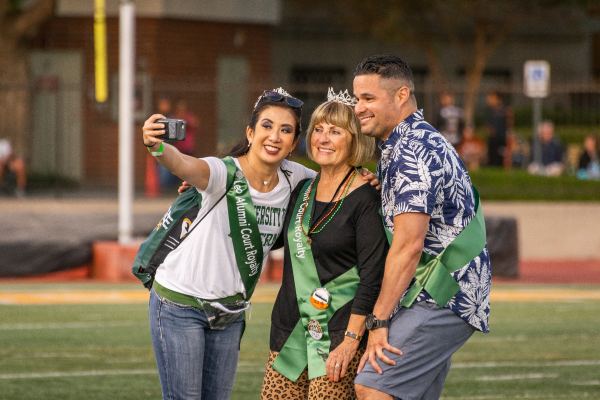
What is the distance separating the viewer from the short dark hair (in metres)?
4.05

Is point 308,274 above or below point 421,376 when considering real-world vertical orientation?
above

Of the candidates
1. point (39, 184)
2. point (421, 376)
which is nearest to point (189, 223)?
point (421, 376)

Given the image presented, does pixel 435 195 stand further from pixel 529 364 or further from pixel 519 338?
pixel 519 338

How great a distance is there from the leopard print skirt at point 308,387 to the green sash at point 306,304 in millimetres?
44

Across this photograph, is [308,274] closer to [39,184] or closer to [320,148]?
[320,148]

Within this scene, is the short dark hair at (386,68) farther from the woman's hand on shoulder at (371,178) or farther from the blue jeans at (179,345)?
the blue jeans at (179,345)

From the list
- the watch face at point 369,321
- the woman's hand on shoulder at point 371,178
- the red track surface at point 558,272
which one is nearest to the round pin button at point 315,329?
the watch face at point 369,321

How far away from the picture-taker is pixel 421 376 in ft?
12.8

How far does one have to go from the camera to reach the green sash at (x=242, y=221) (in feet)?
13.7

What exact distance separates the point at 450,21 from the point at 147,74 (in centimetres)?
1074

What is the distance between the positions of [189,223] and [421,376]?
4.10ft

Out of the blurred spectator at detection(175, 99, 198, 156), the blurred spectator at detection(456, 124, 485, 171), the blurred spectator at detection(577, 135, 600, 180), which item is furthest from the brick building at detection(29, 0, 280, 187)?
the blurred spectator at detection(577, 135, 600, 180)

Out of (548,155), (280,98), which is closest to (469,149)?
(548,155)

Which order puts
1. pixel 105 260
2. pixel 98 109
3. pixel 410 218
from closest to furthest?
pixel 410 218, pixel 105 260, pixel 98 109
